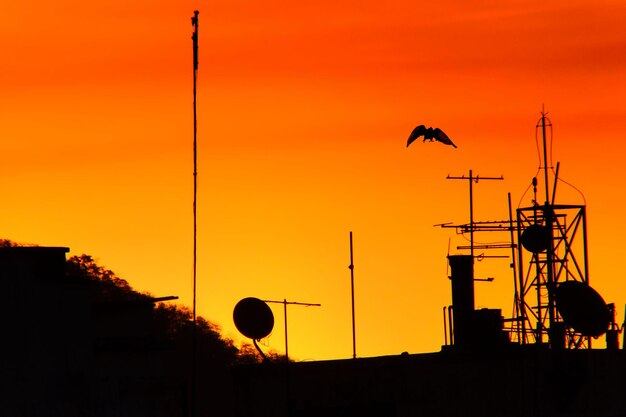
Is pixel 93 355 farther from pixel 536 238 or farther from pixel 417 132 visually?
pixel 536 238

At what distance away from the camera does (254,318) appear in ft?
170

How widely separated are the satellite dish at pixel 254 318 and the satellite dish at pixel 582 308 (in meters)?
11.9

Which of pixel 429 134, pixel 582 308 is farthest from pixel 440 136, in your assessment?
pixel 582 308

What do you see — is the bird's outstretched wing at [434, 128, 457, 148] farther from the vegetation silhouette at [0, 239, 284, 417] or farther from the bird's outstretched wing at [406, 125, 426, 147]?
the vegetation silhouette at [0, 239, 284, 417]

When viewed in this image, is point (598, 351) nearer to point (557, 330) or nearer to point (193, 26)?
point (557, 330)

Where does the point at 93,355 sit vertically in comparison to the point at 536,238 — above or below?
below

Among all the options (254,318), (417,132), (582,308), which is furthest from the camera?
(417,132)

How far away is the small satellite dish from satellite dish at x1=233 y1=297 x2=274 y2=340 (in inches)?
545

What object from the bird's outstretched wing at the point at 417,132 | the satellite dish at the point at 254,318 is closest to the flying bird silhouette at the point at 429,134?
the bird's outstretched wing at the point at 417,132

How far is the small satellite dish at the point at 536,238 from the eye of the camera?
61.3 metres

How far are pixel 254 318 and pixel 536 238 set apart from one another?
1464cm

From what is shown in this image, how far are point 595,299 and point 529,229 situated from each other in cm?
561

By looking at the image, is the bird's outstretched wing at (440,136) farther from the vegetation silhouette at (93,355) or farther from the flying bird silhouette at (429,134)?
the vegetation silhouette at (93,355)

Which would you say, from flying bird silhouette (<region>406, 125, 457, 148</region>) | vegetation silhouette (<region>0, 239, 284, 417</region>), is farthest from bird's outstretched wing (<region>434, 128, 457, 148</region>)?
vegetation silhouette (<region>0, 239, 284, 417</region>)
